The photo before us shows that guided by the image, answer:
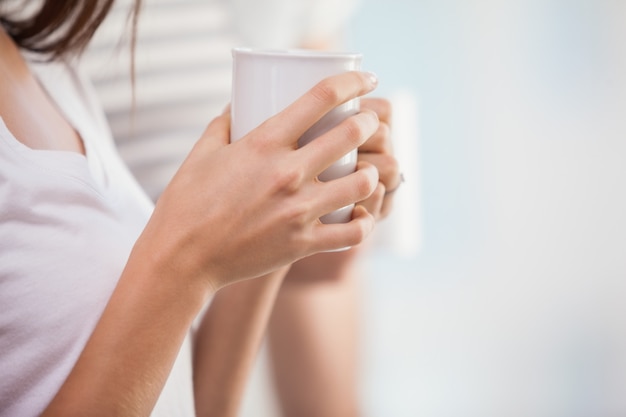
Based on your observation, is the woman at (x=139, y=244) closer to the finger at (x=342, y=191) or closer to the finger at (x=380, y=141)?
the finger at (x=342, y=191)

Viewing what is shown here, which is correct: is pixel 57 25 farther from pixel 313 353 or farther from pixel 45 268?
pixel 313 353

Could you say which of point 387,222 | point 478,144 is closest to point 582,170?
point 478,144

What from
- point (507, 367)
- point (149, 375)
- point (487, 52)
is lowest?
point (507, 367)

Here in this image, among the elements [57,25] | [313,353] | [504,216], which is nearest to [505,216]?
[504,216]

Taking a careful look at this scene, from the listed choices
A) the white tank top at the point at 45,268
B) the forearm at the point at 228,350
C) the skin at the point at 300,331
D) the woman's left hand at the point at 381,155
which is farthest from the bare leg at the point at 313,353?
the white tank top at the point at 45,268

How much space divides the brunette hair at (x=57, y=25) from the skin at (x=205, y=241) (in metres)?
0.32

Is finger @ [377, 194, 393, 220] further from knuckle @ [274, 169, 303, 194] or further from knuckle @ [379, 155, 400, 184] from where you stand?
knuckle @ [274, 169, 303, 194]

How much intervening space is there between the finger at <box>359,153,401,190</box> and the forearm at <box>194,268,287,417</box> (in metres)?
0.19

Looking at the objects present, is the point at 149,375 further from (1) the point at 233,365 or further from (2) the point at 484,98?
(2) the point at 484,98

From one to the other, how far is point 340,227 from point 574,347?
53.2 inches

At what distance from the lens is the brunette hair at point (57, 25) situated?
0.79m

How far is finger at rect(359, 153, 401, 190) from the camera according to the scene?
28.1 inches

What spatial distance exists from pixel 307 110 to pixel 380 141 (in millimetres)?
210

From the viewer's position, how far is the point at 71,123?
0.77m
